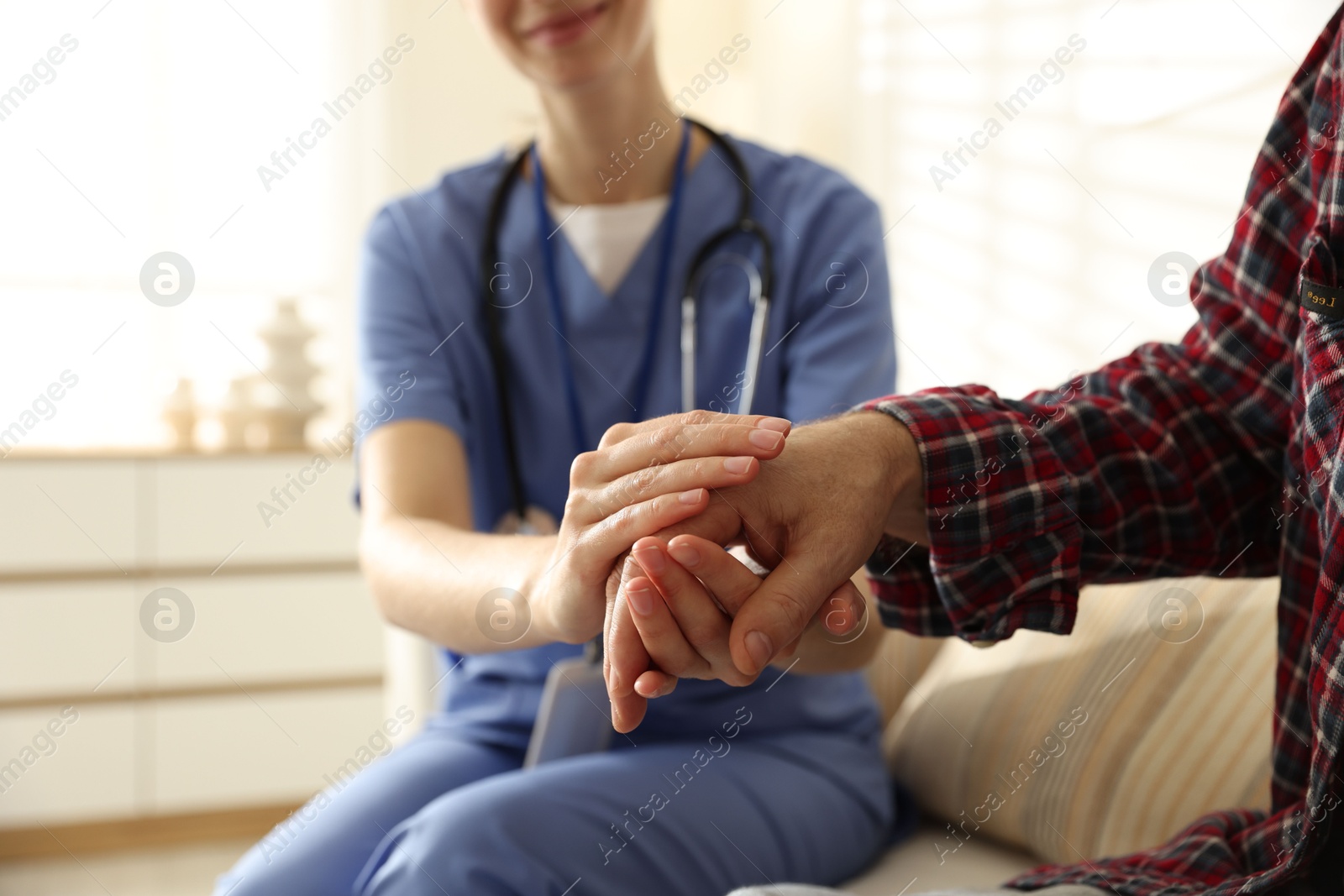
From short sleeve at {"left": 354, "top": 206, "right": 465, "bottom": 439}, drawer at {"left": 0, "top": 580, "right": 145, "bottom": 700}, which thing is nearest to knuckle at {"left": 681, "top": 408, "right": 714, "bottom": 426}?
short sleeve at {"left": 354, "top": 206, "right": 465, "bottom": 439}

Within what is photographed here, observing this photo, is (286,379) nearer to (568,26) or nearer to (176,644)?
(176,644)

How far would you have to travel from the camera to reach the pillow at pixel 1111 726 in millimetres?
834

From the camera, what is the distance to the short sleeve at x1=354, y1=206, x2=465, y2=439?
103 cm

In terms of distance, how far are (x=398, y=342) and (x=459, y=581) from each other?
13.6 inches

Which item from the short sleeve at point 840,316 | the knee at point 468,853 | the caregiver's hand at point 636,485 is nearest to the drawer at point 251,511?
the short sleeve at point 840,316

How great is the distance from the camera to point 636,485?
617 mm

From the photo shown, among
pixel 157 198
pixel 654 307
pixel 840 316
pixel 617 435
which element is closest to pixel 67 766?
pixel 157 198

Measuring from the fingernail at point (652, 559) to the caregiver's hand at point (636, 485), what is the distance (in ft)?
0.06

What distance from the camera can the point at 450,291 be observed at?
1106mm

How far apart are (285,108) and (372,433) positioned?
2.54m

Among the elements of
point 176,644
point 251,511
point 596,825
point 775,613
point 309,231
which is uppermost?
point 309,231

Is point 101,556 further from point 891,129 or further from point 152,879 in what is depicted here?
point 891,129

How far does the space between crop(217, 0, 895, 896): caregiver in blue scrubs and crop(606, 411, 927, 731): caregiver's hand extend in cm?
6

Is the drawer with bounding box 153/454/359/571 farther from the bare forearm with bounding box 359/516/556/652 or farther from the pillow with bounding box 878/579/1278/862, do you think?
the pillow with bounding box 878/579/1278/862
